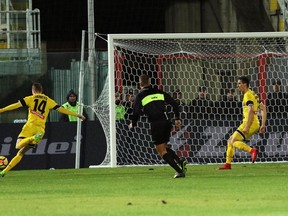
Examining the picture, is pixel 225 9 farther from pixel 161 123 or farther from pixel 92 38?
pixel 161 123

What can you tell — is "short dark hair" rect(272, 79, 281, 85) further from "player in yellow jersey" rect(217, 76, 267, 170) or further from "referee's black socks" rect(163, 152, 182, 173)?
"referee's black socks" rect(163, 152, 182, 173)

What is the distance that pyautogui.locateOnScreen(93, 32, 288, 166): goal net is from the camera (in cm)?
2714

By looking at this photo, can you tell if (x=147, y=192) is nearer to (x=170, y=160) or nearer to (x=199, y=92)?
(x=170, y=160)

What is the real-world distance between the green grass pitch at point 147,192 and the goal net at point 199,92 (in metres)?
A: 2.70

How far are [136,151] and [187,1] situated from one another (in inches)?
543

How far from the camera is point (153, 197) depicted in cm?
1584

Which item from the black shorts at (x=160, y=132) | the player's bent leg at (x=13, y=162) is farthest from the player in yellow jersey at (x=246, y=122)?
the player's bent leg at (x=13, y=162)

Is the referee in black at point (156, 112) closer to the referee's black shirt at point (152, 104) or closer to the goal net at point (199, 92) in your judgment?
the referee's black shirt at point (152, 104)

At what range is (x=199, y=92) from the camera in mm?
27656

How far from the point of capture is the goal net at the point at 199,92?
89.0 ft

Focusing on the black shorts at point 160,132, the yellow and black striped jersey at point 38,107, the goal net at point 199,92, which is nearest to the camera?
the black shorts at point 160,132

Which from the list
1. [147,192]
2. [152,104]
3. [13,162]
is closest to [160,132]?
[152,104]

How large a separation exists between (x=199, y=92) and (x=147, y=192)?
10.9 metres

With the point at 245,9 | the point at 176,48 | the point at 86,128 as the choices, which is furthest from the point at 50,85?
the point at 245,9
